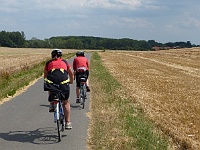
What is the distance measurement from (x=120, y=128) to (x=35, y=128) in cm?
203

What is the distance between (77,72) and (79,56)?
53 cm

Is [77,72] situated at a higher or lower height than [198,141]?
higher

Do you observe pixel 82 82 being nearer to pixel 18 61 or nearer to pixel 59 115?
pixel 59 115

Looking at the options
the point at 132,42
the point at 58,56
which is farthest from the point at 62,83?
the point at 132,42

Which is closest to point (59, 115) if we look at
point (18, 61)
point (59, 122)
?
point (59, 122)

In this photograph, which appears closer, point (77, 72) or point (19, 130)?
point (19, 130)

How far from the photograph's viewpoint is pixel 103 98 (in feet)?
46.0

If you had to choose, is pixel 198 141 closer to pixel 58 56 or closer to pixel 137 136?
pixel 137 136

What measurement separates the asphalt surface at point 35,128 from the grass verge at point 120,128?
281 mm

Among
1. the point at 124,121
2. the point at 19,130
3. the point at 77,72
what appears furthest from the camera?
the point at 77,72

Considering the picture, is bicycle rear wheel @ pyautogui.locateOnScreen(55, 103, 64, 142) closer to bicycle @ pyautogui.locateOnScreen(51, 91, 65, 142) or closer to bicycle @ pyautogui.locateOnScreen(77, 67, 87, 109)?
bicycle @ pyautogui.locateOnScreen(51, 91, 65, 142)

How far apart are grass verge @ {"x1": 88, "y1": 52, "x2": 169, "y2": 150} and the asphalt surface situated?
0.92 ft

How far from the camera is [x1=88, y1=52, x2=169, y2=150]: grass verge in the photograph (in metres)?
7.62

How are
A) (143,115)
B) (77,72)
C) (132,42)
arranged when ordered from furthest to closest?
(132,42) < (77,72) < (143,115)
